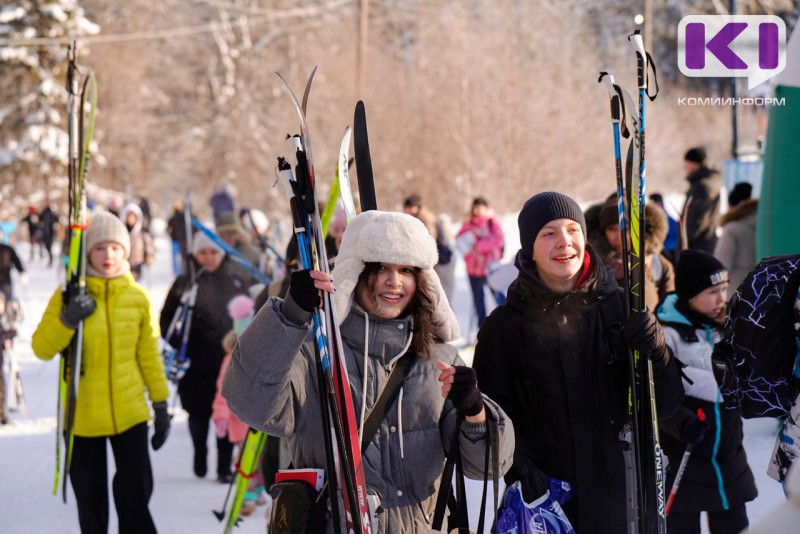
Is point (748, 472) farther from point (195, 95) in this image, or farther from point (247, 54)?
point (195, 95)

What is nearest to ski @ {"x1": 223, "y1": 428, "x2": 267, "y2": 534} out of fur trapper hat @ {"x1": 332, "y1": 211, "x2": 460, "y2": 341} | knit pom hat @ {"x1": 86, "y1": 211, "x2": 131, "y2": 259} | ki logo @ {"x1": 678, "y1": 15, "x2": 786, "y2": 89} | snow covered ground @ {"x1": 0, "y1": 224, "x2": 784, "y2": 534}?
snow covered ground @ {"x1": 0, "y1": 224, "x2": 784, "y2": 534}

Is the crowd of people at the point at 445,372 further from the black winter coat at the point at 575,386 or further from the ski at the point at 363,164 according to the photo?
the ski at the point at 363,164

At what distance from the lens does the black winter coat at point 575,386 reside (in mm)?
3252

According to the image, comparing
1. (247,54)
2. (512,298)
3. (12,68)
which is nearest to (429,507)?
(512,298)

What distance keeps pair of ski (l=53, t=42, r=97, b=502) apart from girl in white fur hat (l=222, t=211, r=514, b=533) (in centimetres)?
209

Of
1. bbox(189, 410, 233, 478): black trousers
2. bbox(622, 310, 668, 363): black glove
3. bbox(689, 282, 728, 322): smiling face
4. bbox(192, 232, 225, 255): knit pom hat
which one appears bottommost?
bbox(189, 410, 233, 478): black trousers

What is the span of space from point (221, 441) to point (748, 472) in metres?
3.65

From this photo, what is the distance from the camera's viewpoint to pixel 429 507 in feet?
9.66

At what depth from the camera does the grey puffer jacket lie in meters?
2.86

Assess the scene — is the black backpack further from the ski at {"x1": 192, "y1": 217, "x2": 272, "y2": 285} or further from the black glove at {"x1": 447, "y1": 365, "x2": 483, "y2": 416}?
the ski at {"x1": 192, "y1": 217, "x2": 272, "y2": 285}

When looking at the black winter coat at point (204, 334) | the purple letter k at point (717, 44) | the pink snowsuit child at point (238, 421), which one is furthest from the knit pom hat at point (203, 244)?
the purple letter k at point (717, 44)

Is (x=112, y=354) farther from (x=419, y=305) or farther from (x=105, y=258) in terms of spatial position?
(x=419, y=305)

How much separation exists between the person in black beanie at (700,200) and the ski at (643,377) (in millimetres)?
5235

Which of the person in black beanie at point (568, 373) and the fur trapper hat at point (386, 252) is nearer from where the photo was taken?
the fur trapper hat at point (386, 252)
